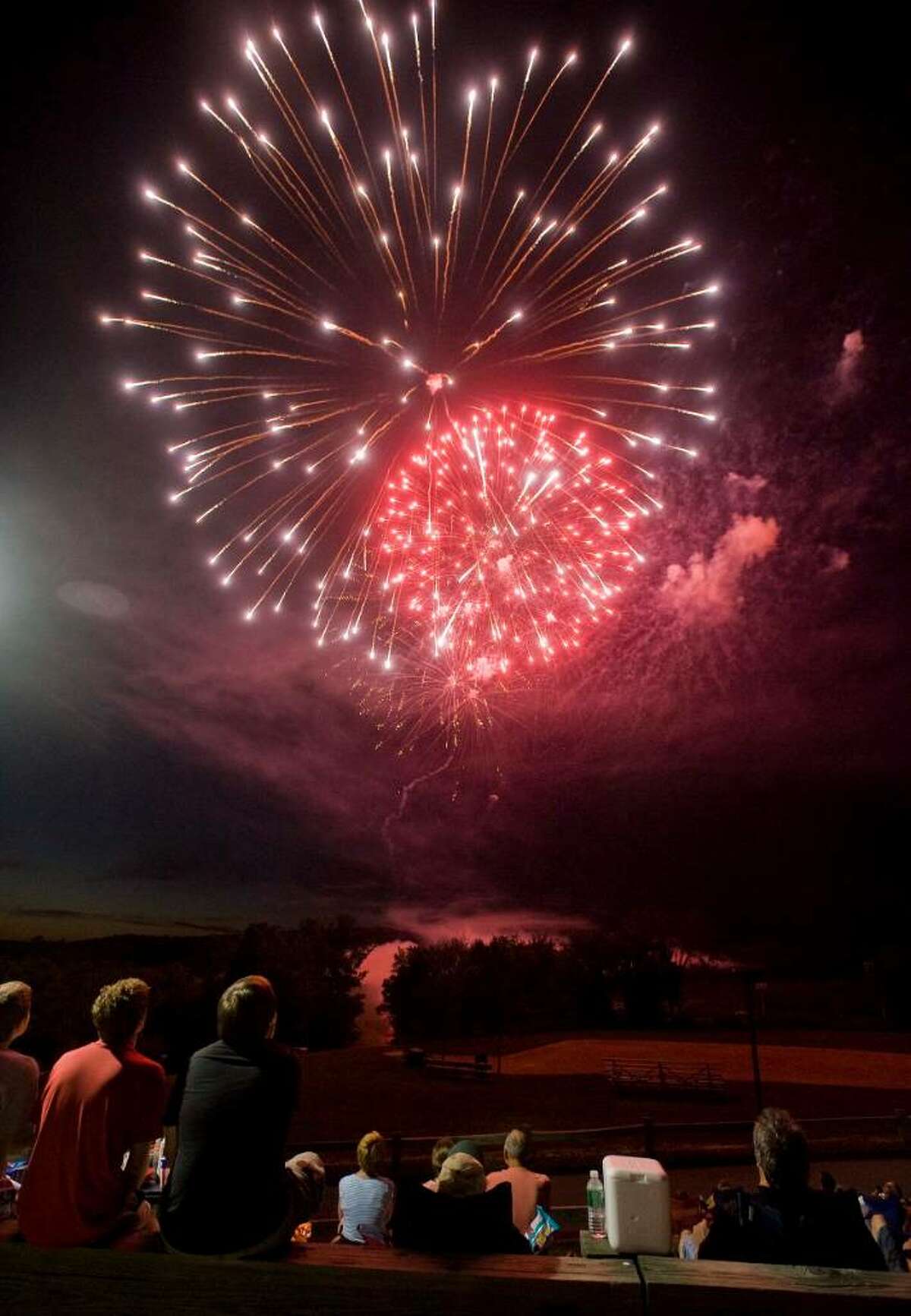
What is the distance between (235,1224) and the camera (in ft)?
6.69

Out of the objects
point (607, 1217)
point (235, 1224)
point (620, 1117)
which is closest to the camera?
point (607, 1217)

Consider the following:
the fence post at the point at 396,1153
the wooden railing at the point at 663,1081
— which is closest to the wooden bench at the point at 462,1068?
the wooden railing at the point at 663,1081

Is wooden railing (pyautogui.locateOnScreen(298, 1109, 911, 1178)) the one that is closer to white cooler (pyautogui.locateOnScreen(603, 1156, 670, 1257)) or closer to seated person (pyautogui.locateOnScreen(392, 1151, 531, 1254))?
seated person (pyautogui.locateOnScreen(392, 1151, 531, 1254))

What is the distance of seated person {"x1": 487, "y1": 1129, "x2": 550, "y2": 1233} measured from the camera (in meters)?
4.43

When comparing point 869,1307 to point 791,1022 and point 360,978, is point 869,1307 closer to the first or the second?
point 791,1022

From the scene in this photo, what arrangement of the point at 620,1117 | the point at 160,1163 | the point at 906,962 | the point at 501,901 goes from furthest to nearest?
the point at 501,901, the point at 906,962, the point at 620,1117, the point at 160,1163

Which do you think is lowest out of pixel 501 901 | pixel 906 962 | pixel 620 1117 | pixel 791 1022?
pixel 620 1117

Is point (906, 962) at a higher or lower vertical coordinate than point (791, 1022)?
higher

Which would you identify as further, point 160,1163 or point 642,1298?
point 160,1163

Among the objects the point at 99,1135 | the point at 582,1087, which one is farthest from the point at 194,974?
the point at 99,1135

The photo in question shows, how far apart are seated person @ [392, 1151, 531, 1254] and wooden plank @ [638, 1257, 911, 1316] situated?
888 millimetres

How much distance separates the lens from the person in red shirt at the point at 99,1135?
2.23 metres

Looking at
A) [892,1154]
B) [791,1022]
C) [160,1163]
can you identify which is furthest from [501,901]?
[160,1163]

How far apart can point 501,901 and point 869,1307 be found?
56.3 metres
